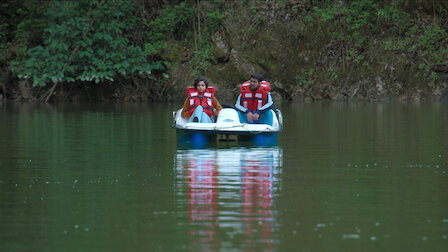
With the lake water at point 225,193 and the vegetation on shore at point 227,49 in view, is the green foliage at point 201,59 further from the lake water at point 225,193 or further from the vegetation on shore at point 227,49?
the lake water at point 225,193

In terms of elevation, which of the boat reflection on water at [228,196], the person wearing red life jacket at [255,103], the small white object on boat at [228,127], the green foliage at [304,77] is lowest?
the boat reflection on water at [228,196]

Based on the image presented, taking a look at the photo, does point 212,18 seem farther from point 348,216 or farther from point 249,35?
Answer: point 348,216

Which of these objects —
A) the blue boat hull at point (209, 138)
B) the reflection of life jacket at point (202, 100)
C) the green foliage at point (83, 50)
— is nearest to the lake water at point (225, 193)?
the blue boat hull at point (209, 138)

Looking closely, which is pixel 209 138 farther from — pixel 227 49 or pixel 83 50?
pixel 227 49

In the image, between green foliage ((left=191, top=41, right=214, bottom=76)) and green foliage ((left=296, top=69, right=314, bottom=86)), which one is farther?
green foliage ((left=191, top=41, right=214, bottom=76))

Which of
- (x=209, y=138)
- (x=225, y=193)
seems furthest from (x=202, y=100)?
(x=225, y=193)

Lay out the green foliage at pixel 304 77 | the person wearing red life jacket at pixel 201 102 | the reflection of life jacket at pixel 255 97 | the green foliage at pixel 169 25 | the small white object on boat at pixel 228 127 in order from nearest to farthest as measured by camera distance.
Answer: the small white object on boat at pixel 228 127 < the person wearing red life jacket at pixel 201 102 < the reflection of life jacket at pixel 255 97 < the green foliage at pixel 304 77 < the green foliage at pixel 169 25

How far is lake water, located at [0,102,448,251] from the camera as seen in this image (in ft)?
24.9

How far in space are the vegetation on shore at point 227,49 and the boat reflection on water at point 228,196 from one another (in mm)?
23517

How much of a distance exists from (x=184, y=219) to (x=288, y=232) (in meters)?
1.14

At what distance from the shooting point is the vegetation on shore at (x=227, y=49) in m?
38.1

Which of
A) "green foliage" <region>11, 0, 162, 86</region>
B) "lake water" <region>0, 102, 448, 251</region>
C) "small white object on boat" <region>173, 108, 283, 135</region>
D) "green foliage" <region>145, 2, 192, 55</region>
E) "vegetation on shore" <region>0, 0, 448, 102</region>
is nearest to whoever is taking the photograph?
"lake water" <region>0, 102, 448, 251</region>

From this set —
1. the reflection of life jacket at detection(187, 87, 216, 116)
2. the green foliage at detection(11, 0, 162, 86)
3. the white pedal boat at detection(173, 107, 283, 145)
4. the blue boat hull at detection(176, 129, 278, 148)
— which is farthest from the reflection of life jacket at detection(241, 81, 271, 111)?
the green foliage at detection(11, 0, 162, 86)

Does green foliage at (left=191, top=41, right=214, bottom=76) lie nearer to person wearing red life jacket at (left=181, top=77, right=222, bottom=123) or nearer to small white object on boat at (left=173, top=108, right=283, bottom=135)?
person wearing red life jacket at (left=181, top=77, right=222, bottom=123)
